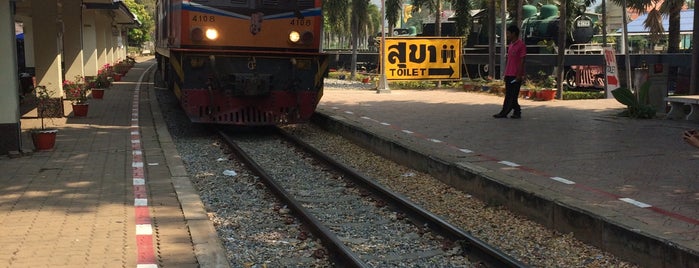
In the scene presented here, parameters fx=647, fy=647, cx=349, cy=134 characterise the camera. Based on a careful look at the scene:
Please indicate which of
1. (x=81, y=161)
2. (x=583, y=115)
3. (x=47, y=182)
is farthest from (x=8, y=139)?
(x=583, y=115)

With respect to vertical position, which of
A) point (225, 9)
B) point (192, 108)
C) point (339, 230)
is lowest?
point (339, 230)

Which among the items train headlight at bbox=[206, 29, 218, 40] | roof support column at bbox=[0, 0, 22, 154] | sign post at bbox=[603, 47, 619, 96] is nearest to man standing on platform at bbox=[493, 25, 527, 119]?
sign post at bbox=[603, 47, 619, 96]

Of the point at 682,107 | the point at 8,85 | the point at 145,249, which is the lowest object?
the point at 145,249

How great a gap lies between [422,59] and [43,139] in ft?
39.2

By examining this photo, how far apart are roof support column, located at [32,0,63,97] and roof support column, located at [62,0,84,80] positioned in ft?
11.7

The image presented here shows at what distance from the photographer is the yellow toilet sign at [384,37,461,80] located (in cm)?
1920

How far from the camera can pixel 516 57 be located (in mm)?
12078

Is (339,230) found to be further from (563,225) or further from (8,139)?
(8,139)

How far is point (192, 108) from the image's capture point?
11203mm

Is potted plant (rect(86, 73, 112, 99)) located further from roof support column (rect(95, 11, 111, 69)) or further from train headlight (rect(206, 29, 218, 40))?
roof support column (rect(95, 11, 111, 69))

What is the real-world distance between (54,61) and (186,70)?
18.0ft

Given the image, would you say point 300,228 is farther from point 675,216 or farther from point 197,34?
point 197,34

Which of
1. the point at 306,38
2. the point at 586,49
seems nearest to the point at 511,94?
the point at 306,38

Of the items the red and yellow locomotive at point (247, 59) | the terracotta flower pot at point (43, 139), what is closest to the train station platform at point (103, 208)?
the terracotta flower pot at point (43, 139)
